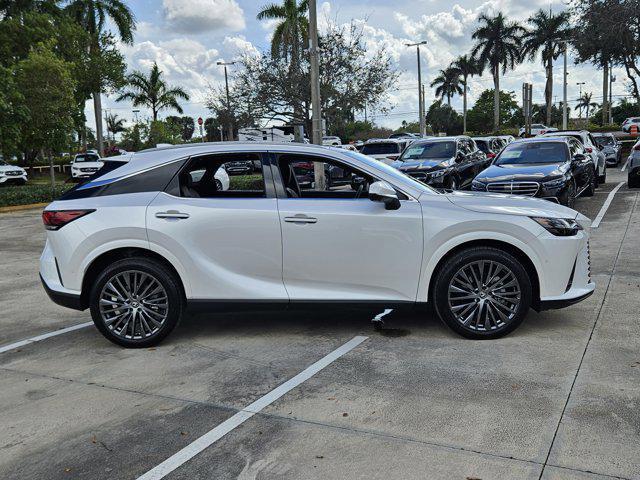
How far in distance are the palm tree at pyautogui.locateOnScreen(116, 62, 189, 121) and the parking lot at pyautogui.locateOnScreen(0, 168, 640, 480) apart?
167ft

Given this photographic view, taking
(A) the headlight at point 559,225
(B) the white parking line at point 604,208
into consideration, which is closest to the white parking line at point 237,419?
(A) the headlight at point 559,225

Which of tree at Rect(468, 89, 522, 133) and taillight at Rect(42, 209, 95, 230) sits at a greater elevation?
tree at Rect(468, 89, 522, 133)

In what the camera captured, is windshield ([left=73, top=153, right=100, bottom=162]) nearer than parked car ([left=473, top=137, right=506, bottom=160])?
No

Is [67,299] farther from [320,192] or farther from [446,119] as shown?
[446,119]

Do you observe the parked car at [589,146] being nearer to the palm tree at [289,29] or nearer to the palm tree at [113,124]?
the palm tree at [289,29]

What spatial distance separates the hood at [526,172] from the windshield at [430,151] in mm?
4232

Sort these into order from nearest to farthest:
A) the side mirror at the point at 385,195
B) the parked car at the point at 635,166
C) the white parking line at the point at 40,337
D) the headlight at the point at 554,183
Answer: the side mirror at the point at 385,195 < the white parking line at the point at 40,337 < the headlight at the point at 554,183 < the parked car at the point at 635,166

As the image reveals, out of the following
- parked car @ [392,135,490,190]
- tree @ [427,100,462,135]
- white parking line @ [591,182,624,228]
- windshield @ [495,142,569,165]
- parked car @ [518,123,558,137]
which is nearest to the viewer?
white parking line @ [591,182,624,228]

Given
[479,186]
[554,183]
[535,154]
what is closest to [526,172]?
[554,183]

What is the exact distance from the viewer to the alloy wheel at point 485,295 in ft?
17.1

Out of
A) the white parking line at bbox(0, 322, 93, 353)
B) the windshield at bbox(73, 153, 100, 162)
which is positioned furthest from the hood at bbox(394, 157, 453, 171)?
the windshield at bbox(73, 153, 100, 162)

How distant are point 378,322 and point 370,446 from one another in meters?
2.22

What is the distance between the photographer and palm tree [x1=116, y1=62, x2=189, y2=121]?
53750 millimetres

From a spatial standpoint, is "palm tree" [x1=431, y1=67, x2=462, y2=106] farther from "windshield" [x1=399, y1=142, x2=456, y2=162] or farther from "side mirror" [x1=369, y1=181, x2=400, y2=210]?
"side mirror" [x1=369, y1=181, x2=400, y2=210]
